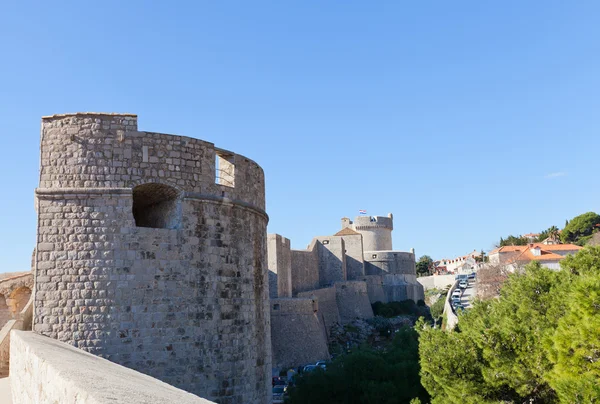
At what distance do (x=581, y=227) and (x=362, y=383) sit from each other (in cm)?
5717

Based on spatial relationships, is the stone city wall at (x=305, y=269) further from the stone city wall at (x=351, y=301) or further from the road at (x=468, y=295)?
the road at (x=468, y=295)

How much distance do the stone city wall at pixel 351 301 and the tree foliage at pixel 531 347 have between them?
32.5 metres

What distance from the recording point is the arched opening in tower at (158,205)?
8242 mm

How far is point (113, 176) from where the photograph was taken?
7.85 m

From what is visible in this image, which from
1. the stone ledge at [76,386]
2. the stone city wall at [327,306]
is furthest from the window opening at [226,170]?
the stone city wall at [327,306]

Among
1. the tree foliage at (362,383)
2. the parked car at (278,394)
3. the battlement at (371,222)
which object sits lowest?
the parked car at (278,394)

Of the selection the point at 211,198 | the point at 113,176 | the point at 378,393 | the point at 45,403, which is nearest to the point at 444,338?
the point at 378,393

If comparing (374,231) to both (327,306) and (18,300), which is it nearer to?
(327,306)

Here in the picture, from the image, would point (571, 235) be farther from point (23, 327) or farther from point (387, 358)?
point (23, 327)

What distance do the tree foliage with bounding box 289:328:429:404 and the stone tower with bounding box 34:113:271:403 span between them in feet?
16.3

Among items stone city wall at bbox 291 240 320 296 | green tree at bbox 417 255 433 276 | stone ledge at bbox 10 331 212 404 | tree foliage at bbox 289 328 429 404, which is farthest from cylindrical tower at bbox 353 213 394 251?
stone ledge at bbox 10 331 212 404

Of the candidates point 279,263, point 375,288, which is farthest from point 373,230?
point 279,263

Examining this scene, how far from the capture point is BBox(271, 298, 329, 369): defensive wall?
29.0m

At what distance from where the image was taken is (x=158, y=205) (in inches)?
347
